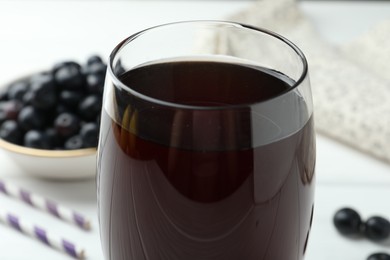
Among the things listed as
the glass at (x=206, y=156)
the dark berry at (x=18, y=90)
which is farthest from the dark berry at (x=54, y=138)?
the glass at (x=206, y=156)

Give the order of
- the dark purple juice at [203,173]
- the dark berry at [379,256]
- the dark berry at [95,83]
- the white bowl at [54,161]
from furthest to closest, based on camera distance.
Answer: the dark berry at [95,83], the white bowl at [54,161], the dark berry at [379,256], the dark purple juice at [203,173]

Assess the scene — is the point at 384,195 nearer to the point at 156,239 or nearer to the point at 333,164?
the point at 333,164

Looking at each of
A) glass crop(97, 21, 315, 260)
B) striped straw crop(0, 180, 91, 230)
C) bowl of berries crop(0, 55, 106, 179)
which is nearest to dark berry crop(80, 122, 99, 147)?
bowl of berries crop(0, 55, 106, 179)

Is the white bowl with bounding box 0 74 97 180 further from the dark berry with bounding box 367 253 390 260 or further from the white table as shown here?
the dark berry with bounding box 367 253 390 260

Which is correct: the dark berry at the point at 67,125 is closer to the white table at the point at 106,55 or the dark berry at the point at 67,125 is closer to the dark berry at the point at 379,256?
the white table at the point at 106,55

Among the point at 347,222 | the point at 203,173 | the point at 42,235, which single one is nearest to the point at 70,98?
the point at 42,235
